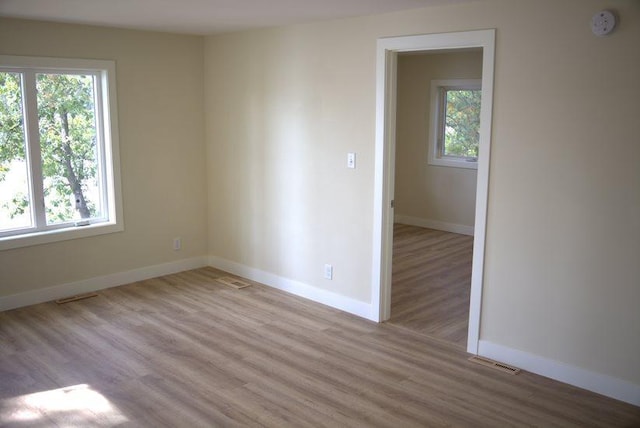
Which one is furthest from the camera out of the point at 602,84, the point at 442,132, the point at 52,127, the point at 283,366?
the point at 442,132

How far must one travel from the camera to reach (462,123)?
7609 mm

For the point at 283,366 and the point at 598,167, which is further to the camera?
the point at 283,366

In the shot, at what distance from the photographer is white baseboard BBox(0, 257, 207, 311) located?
Result: 481 centimetres

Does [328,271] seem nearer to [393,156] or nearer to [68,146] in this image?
[393,156]

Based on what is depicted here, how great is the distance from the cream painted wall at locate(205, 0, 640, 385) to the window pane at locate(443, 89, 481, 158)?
130 inches

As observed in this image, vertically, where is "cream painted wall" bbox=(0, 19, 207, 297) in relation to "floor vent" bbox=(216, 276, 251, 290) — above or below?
above

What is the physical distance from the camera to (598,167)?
332cm

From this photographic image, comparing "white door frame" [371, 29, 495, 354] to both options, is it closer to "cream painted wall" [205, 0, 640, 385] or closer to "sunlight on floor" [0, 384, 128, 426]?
"cream painted wall" [205, 0, 640, 385]

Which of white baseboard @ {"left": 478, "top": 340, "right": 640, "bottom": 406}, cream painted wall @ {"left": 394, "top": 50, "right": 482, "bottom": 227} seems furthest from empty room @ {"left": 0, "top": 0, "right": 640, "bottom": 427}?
cream painted wall @ {"left": 394, "top": 50, "right": 482, "bottom": 227}

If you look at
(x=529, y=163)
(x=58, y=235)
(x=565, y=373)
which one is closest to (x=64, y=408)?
(x=58, y=235)

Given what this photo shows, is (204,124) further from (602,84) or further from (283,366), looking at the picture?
(602,84)

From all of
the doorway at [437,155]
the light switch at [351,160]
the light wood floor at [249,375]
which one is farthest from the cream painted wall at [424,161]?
the light wood floor at [249,375]

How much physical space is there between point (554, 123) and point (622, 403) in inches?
65.6

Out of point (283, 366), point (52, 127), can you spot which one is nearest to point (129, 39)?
point (52, 127)
